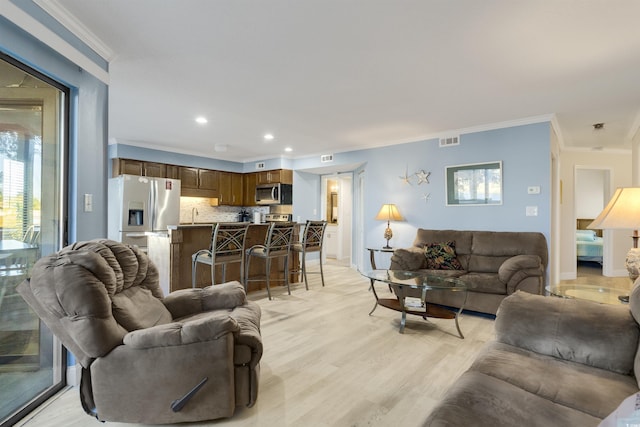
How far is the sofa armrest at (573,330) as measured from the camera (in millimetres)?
1512

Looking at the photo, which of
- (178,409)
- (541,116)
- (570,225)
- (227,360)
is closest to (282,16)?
(227,360)

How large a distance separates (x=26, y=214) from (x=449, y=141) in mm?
4899

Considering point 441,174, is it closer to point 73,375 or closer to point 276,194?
point 276,194

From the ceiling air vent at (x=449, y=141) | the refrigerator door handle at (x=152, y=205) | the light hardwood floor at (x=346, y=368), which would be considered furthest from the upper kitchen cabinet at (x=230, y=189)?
the ceiling air vent at (x=449, y=141)

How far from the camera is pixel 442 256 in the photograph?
4.30 meters

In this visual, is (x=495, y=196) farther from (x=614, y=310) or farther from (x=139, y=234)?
(x=139, y=234)

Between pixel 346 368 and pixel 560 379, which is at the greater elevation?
pixel 560 379

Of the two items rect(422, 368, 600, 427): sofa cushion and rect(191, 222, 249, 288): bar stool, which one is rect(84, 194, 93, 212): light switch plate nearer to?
rect(191, 222, 249, 288): bar stool

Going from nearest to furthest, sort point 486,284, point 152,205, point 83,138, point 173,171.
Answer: point 83,138 < point 486,284 < point 152,205 < point 173,171

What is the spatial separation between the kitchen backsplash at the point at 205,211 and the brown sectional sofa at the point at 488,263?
4155mm

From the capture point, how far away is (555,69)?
285 cm

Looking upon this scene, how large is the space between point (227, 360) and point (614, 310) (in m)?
2.01

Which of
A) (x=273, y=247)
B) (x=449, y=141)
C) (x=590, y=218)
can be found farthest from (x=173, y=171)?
(x=590, y=218)

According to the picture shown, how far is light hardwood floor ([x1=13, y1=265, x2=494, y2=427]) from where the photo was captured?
73.1 inches
